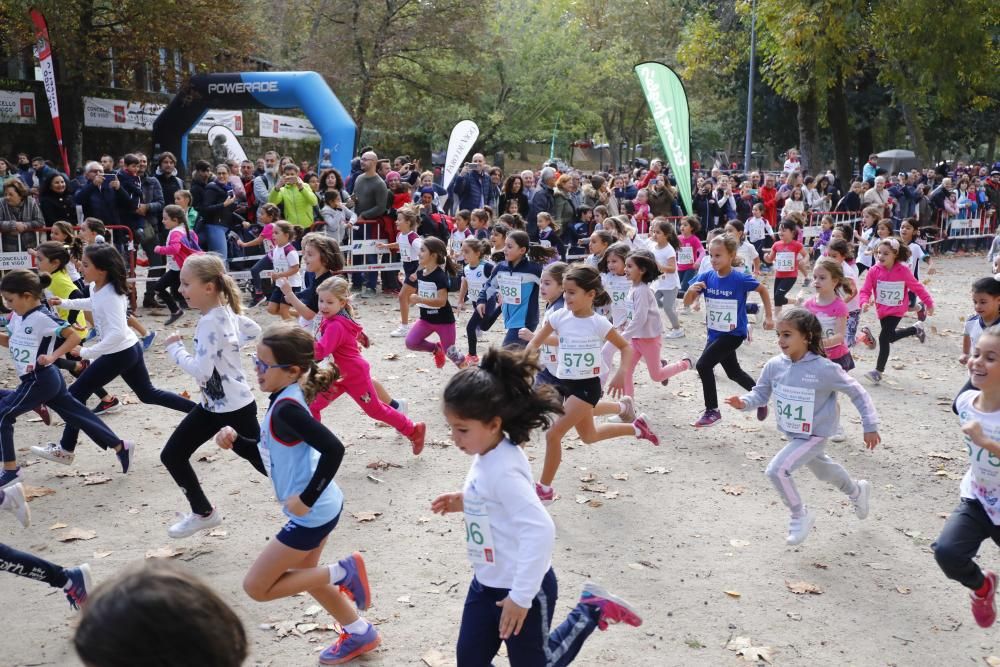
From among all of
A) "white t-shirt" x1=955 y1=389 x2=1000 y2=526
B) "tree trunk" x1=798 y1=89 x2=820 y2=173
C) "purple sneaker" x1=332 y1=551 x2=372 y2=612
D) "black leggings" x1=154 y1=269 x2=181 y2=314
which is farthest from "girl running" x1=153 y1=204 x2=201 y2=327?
"tree trunk" x1=798 y1=89 x2=820 y2=173

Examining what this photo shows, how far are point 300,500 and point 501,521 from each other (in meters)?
1.08

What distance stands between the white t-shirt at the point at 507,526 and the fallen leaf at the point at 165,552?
2877 mm

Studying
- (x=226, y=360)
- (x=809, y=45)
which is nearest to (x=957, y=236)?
(x=809, y=45)

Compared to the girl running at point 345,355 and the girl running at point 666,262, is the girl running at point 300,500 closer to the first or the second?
the girl running at point 345,355

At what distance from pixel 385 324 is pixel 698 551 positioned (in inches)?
301

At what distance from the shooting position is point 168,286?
40.8 feet

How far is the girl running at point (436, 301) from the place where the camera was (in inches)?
360

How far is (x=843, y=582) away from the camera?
5258 millimetres

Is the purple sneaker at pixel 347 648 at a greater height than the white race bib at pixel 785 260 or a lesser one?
lesser

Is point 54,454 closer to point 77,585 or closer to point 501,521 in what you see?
point 77,585

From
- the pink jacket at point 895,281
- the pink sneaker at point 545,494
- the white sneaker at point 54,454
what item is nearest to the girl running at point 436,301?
the pink sneaker at point 545,494

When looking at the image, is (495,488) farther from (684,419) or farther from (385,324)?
(385,324)

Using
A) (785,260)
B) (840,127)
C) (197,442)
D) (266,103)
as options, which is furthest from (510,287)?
(840,127)

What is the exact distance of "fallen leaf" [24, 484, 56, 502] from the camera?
6512mm
